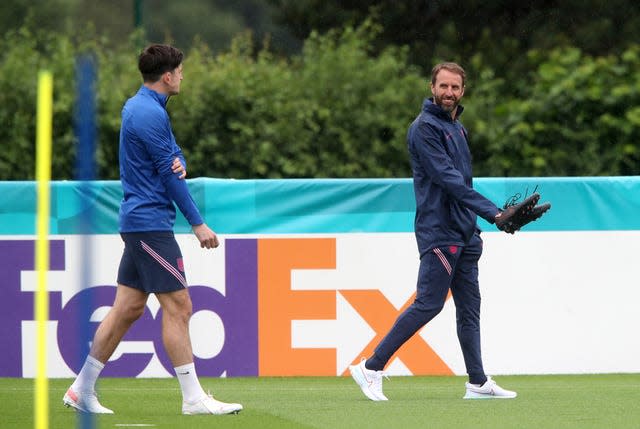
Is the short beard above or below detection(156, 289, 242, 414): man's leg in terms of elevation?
above

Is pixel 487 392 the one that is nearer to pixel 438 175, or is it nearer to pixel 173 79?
pixel 438 175

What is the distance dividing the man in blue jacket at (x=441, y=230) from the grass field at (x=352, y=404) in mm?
274

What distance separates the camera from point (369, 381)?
7.87m

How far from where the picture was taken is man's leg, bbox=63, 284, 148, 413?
23.6ft

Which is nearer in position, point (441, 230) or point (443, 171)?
point (443, 171)

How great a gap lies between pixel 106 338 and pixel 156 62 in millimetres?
1405

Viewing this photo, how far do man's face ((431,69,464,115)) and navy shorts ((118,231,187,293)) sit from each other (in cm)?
168

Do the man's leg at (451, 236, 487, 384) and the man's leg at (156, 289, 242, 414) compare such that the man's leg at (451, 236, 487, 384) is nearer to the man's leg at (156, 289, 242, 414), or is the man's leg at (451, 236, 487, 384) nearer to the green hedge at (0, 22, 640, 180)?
the man's leg at (156, 289, 242, 414)

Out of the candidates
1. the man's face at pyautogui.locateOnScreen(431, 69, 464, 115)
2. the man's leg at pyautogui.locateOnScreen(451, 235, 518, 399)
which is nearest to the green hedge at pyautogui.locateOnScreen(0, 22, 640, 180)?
the man's leg at pyautogui.locateOnScreen(451, 235, 518, 399)

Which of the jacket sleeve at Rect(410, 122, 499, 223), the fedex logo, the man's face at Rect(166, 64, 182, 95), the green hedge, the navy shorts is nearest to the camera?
the navy shorts

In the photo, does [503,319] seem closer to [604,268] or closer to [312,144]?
[604,268]

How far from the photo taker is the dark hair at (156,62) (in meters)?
7.16

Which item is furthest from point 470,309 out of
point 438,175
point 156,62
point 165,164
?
point 156,62

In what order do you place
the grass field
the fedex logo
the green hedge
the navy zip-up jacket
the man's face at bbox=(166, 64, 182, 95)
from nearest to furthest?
the grass field, the man's face at bbox=(166, 64, 182, 95), the navy zip-up jacket, the fedex logo, the green hedge
